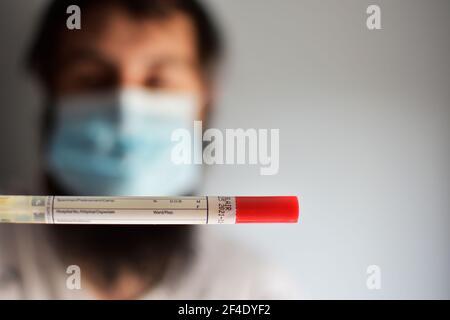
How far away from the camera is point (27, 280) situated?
0.41 m

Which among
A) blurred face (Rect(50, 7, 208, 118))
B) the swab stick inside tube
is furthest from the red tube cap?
blurred face (Rect(50, 7, 208, 118))

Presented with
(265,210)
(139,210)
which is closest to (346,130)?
(265,210)

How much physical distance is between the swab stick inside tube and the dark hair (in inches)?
5.5

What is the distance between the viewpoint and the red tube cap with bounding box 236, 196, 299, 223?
0.38m

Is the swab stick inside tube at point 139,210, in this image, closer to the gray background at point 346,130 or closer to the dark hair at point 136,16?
the gray background at point 346,130

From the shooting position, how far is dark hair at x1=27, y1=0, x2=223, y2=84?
1.31 ft

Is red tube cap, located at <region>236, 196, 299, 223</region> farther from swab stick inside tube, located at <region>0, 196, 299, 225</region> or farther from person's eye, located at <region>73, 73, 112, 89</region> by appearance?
person's eye, located at <region>73, 73, 112, 89</region>

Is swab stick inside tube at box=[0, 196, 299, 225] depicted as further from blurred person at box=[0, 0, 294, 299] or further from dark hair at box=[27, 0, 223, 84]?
dark hair at box=[27, 0, 223, 84]

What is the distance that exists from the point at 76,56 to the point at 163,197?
176 mm

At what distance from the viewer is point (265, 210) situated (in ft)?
1.24

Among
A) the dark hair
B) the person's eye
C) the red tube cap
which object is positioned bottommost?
the red tube cap

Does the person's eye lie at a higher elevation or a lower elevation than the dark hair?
lower

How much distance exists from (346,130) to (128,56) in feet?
0.80

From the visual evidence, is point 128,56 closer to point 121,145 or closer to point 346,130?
point 121,145
